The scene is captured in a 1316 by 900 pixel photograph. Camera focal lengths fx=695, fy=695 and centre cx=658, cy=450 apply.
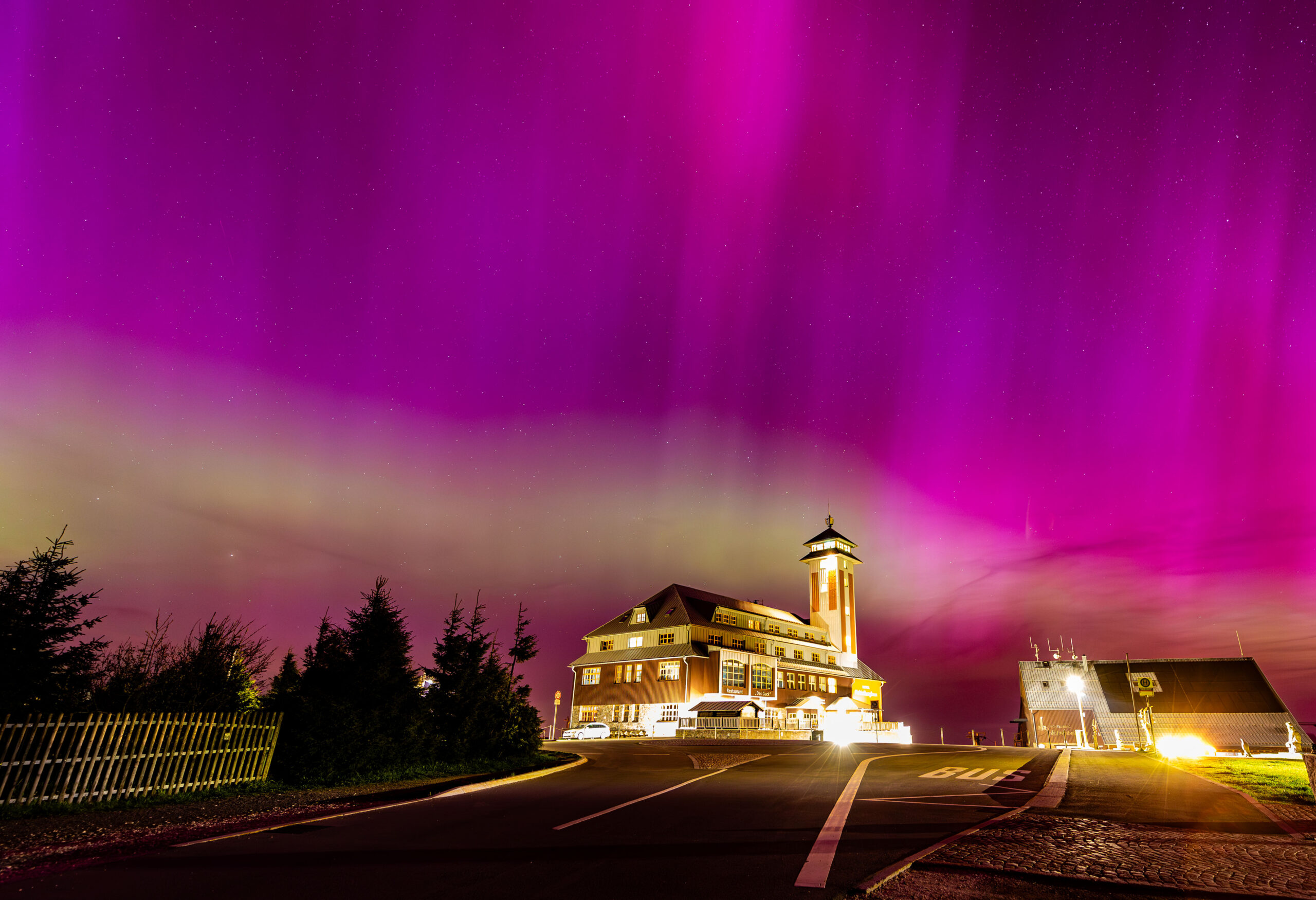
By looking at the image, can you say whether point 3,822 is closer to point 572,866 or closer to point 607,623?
point 572,866

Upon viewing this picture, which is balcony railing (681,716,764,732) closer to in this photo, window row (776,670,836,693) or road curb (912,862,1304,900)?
window row (776,670,836,693)

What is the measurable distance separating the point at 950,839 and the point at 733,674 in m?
51.3

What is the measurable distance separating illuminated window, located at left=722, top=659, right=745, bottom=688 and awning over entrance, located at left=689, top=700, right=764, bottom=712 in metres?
4.49

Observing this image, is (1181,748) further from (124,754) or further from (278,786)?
(124,754)

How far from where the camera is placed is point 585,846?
26.5 feet

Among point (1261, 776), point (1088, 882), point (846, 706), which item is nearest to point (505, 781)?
point (1088, 882)

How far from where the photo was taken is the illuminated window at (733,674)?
56.6 meters

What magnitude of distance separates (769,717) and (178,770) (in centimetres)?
4972

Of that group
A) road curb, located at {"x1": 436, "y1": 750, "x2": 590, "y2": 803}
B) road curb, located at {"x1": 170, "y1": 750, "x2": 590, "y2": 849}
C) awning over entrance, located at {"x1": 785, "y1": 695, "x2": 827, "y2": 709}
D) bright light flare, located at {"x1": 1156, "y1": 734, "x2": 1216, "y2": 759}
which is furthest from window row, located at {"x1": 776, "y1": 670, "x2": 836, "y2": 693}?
road curb, located at {"x1": 170, "y1": 750, "x2": 590, "y2": 849}

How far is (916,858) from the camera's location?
6.95 metres

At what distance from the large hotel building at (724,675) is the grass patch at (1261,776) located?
2613cm

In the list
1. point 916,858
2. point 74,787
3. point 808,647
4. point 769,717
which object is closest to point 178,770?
point 74,787

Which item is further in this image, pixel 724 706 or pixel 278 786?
pixel 724 706

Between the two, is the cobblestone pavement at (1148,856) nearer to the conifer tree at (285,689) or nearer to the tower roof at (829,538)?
the conifer tree at (285,689)
